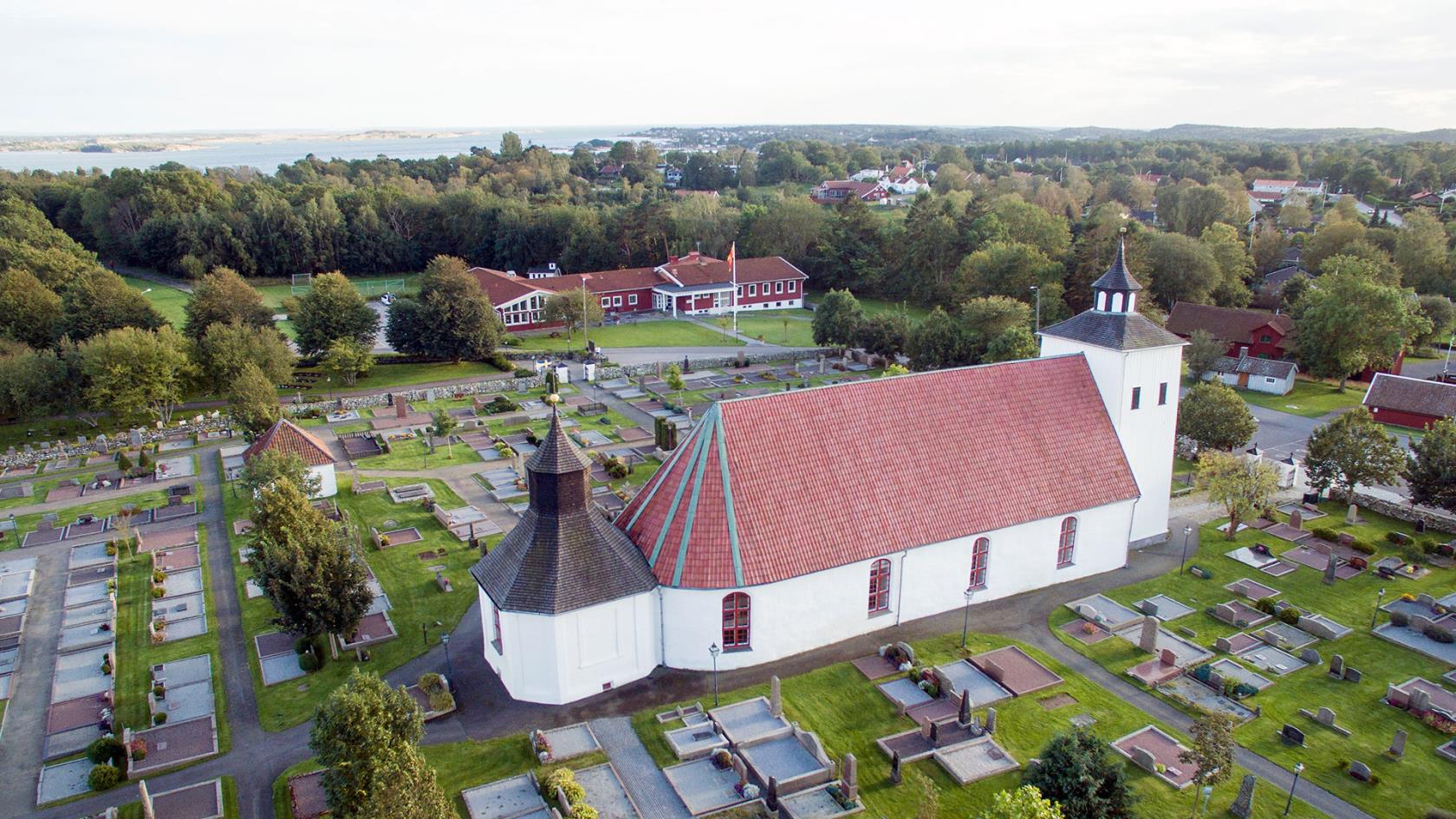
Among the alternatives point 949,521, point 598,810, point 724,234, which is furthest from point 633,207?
point 598,810

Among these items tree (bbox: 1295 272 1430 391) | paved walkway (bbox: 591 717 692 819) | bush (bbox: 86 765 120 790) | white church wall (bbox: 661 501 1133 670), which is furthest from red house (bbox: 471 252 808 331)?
bush (bbox: 86 765 120 790)

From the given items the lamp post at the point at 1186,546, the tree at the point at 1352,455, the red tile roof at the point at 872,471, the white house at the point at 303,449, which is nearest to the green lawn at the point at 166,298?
the white house at the point at 303,449

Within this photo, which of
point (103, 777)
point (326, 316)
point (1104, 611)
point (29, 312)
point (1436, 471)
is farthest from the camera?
point (326, 316)

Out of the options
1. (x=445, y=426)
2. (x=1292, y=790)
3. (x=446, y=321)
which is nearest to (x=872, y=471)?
(x=1292, y=790)

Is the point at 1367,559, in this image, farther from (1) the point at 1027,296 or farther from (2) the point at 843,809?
(1) the point at 1027,296

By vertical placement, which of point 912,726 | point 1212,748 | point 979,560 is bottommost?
point 912,726

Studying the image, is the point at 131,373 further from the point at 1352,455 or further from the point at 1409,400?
the point at 1409,400
